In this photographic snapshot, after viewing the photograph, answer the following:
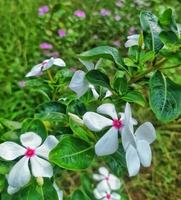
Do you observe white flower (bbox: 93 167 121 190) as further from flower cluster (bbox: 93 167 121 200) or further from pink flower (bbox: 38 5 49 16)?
pink flower (bbox: 38 5 49 16)

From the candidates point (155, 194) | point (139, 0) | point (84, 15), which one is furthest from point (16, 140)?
point (139, 0)

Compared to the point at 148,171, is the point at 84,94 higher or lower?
higher

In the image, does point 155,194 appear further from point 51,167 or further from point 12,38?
point 51,167

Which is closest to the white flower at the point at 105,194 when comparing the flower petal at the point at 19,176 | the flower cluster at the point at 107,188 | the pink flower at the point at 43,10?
the flower cluster at the point at 107,188

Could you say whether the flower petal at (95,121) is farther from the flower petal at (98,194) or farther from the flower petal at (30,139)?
the flower petal at (98,194)

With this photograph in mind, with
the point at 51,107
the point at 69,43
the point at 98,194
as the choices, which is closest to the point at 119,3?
the point at 69,43

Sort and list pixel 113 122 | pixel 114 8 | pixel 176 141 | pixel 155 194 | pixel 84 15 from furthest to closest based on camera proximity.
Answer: pixel 114 8, pixel 84 15, pixel 176 141, pixel 155 194, pixel 113 122

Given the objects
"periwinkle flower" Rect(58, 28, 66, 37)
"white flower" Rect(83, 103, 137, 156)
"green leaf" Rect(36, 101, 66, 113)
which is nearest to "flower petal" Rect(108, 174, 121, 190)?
"green leaf" Rect(36, 101, 66, 113)
